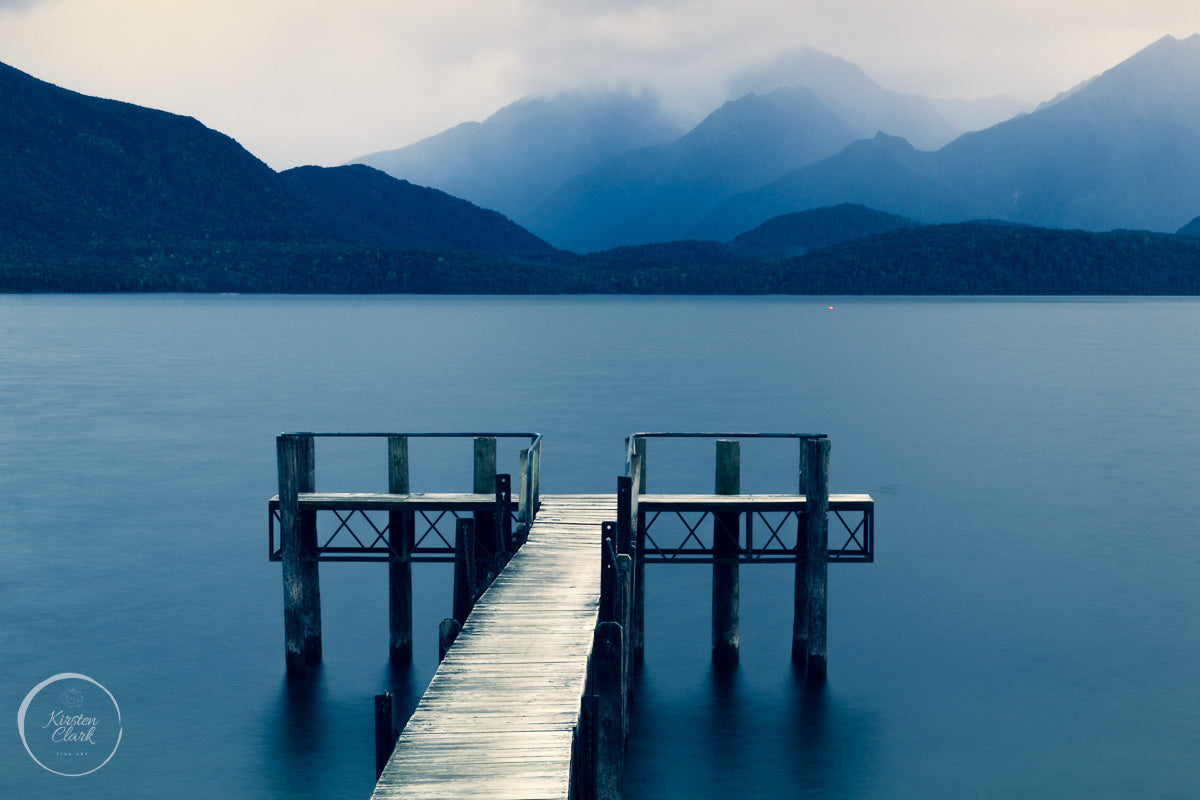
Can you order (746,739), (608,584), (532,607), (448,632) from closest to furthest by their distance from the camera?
(448,632) < (532,607) < (608,584) < (746,739)

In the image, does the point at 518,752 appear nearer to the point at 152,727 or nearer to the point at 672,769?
the point at 672,769

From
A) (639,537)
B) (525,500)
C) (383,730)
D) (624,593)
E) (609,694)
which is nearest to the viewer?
(383,730)

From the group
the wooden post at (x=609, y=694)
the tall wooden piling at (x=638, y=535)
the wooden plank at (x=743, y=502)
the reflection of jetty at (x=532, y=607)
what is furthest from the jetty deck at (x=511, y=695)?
the wooden plank at (x=743, y=502)

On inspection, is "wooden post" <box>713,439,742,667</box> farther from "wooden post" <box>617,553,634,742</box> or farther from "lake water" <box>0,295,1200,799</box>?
"wooden post" <box>617,553,634,742</box>

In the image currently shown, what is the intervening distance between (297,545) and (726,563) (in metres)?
7.26

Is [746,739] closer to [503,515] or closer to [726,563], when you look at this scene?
[726,563]

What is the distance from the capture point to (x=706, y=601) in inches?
1153

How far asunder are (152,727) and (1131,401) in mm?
72880

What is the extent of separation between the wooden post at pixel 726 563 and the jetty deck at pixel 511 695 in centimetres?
347

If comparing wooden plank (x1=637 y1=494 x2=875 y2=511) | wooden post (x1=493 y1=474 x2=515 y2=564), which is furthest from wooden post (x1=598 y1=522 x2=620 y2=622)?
wooden plank (x1=637 y1=494 x2=875 y2=511)

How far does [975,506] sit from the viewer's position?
41.9 meters

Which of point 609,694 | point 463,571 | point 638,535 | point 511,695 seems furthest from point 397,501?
point 511,695

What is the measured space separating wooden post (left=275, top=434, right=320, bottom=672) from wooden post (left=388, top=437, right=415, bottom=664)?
4.39 feet

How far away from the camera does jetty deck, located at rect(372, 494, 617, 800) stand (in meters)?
10.4
